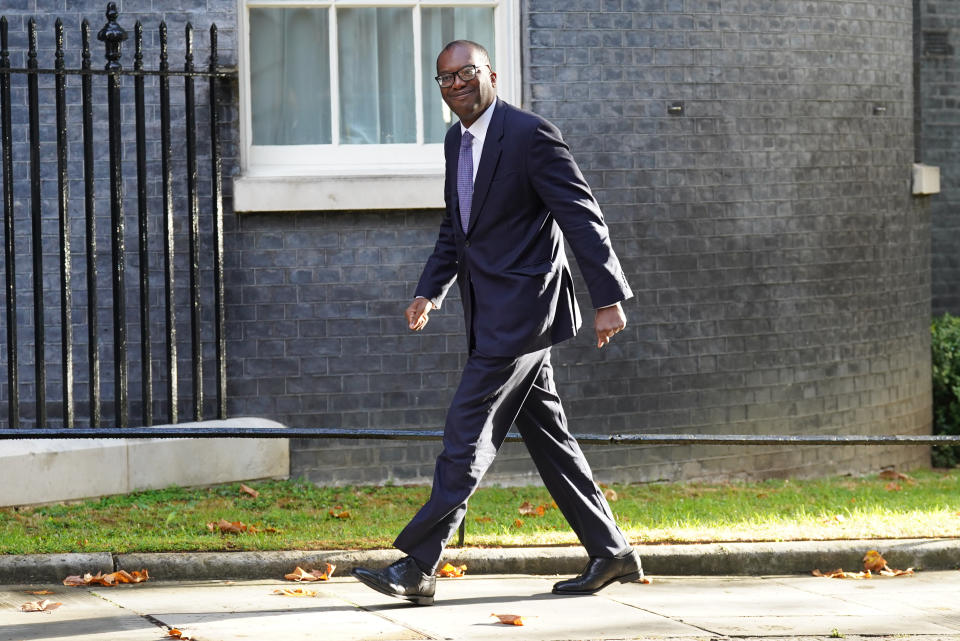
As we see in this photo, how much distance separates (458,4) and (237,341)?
238cm

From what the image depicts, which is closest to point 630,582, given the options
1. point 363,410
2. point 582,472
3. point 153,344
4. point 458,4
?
point 582,472

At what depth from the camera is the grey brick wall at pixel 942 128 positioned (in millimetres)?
12766

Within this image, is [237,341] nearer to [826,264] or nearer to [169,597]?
[169,597]

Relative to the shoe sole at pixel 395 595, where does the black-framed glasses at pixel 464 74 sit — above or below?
above

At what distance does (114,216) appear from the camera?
7.78 m

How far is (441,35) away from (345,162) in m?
0.96

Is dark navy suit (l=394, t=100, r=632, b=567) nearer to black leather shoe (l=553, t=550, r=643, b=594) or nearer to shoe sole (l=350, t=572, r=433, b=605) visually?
shoe sole (l=350, t=572, r=433, b=605)

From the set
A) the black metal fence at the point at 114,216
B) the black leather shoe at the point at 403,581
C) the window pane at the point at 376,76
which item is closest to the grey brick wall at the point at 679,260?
the black metal fence at the point at 114,216

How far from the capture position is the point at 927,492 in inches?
356

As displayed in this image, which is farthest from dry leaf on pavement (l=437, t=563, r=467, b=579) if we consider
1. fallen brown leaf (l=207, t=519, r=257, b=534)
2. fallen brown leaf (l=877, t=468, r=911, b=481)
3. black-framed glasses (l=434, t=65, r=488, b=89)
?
fallen brown leaf (l=877, t=468, r=911, b=481)

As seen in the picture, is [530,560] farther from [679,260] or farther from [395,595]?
[679,260]

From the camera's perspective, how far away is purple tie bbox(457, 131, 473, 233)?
214 inches

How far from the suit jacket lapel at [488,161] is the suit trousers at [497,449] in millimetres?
567

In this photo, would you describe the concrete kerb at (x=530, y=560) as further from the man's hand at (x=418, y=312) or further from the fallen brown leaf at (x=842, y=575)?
the man's hand at (x=418, y=312)
